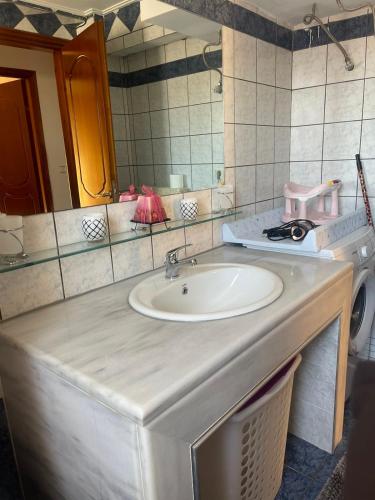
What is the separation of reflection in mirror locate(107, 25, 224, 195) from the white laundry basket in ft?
2.82

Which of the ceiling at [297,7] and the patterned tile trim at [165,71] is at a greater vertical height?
the ceiling at [297,7]

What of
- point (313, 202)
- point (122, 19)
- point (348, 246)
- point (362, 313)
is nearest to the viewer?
point (122, 19)

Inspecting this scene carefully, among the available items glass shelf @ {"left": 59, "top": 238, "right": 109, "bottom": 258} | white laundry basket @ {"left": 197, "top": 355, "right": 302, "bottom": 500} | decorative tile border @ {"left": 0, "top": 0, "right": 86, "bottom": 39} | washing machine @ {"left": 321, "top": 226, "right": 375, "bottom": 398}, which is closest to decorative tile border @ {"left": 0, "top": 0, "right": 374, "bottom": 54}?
decorative tile border @ {"left": 0, "top": 0, "right": 86, "bottom": 39}

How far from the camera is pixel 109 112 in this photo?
1313 mm

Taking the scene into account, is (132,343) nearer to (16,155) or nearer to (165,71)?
(16,155)

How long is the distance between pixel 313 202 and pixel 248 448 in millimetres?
1533

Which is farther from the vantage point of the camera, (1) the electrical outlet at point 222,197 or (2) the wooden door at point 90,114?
(1) the electrical outlet at point 222,197

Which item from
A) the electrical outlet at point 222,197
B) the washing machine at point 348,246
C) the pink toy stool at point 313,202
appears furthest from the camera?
the pink toy stool at point 313,202

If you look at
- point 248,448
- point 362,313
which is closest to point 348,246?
point 362,313

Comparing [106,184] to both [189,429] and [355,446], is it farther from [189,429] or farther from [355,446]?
[355,446]

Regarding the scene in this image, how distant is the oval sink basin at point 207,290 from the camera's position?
3.94 ft

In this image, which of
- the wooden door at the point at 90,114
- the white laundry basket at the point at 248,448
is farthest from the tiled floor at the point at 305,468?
the wooden door at the point at 90,114

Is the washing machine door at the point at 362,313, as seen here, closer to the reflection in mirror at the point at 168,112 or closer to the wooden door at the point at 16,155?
the reflection in mirror at the point at 168,112

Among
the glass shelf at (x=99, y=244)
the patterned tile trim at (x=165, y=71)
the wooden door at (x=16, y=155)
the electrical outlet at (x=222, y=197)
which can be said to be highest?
the patterned tile trim at (x=165, y=71)
